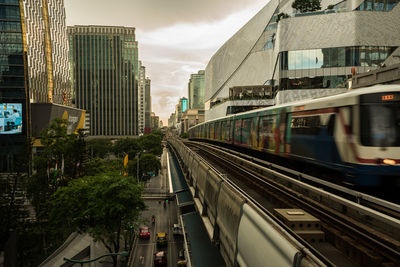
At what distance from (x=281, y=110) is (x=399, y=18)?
41.3 m

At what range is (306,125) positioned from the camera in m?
11.5

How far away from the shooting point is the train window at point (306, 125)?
10652mm

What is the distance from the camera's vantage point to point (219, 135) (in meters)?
30.2

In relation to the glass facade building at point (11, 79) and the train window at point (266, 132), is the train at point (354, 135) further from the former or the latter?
the glass facade building at point (11, 79)

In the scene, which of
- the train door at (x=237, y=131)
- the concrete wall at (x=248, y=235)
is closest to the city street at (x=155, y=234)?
the train door at (x=237, y=131)

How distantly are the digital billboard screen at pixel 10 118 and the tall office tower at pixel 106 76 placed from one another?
288 ft

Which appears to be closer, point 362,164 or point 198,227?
point 362,164

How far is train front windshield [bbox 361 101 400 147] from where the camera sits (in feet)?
27.0

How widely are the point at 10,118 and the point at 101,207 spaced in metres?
47.4

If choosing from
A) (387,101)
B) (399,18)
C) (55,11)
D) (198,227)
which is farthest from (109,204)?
(55,11)

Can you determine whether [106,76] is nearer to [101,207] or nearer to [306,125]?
[101,207]

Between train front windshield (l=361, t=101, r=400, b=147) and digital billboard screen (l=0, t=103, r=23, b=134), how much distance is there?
196 ft

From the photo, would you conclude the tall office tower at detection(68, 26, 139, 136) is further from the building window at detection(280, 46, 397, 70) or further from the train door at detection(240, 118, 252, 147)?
the train door at detection(240, 118, 252, 147)

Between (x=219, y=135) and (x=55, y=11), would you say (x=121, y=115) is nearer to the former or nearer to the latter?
(x=55, y=11)
